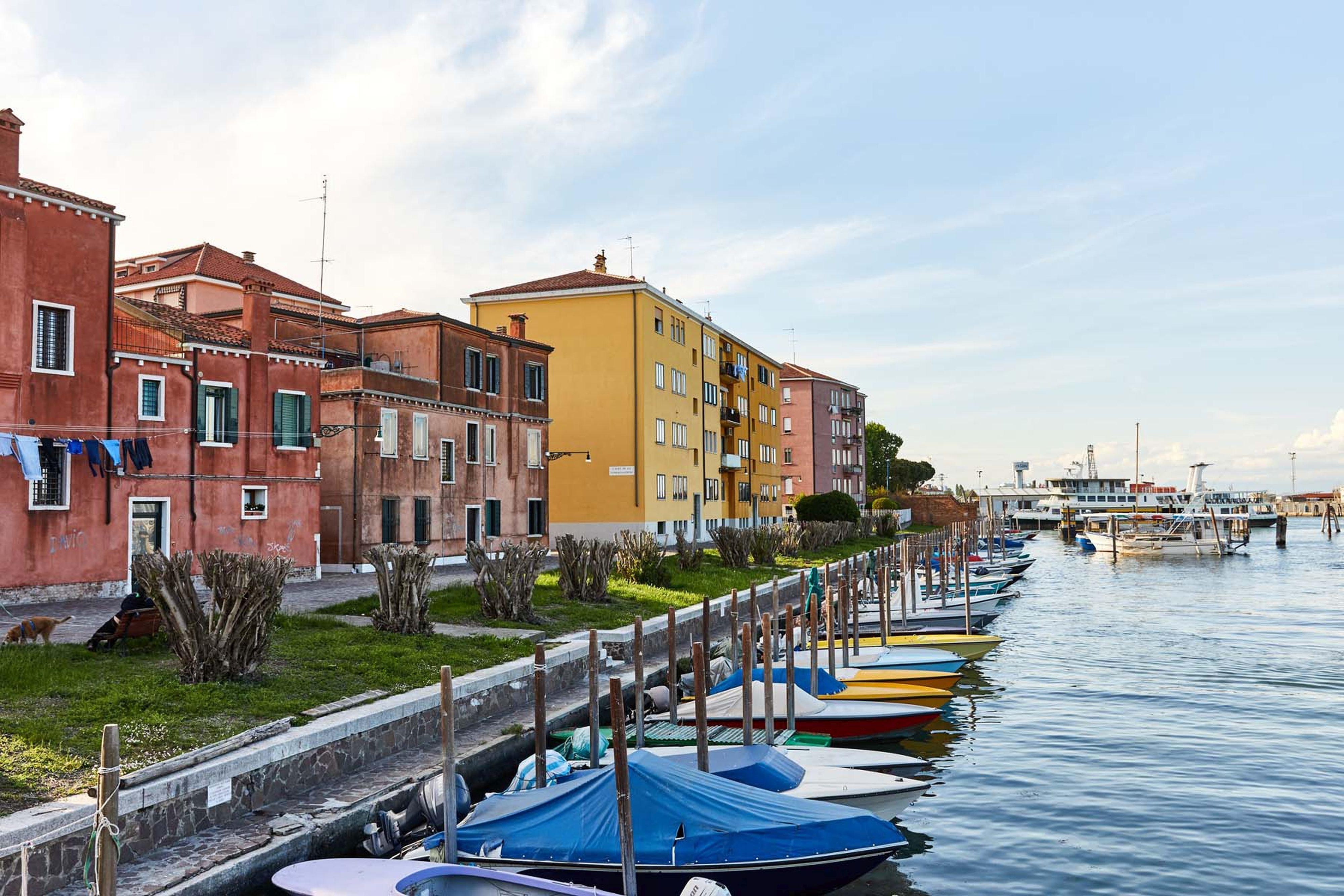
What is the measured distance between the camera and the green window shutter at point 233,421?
88.1 ft

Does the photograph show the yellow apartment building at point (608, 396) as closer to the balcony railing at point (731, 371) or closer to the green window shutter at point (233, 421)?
the balcony railing at point (731, 371)

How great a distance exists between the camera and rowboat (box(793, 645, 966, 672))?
2059 cm

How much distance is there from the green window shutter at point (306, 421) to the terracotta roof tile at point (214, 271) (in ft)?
38.3

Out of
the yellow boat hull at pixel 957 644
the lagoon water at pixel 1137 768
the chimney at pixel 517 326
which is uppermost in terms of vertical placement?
the chimney at pixel 517 326

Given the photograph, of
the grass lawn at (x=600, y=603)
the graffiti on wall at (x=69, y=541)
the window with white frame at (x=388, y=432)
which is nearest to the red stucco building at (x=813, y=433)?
the grass lawn at (x=600, y=603)

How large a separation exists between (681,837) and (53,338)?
2047cm

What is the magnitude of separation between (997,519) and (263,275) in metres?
86.0

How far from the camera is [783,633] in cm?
2942

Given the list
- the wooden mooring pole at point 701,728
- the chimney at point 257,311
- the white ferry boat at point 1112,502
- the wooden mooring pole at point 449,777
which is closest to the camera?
the wooden mooring pole at point 449,777

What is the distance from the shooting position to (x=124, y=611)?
50.2 ft

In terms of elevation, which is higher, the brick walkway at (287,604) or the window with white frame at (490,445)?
the window with white frame at (490,445)

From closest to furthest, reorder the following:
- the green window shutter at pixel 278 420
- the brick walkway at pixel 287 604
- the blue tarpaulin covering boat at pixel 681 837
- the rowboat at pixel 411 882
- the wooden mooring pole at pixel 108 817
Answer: the wooden mooring pole at pixel 108 817 → the rowboat at pixel 411 882 → the blue tarpaulin covering boat at pixel 681 837 → the brick walkway at pixel 287 604 → the green window shutter at pixel 278 420

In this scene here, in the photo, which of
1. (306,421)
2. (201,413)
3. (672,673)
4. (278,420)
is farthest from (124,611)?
(306,421)

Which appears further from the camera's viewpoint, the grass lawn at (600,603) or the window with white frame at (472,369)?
the window with white frame at (472,369)
